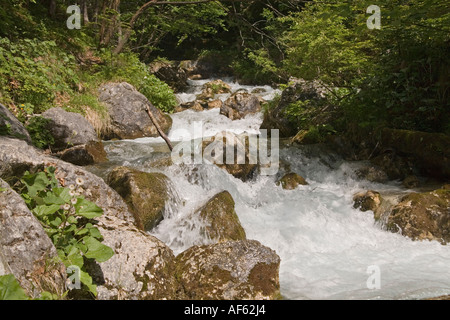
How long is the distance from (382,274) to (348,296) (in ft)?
2.60

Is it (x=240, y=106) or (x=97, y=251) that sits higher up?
(x=240, y=106)

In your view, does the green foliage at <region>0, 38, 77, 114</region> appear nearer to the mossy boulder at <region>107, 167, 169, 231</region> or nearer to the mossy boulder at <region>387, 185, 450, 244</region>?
the mossy boulder at <region>107, 167, 169, 231</region>

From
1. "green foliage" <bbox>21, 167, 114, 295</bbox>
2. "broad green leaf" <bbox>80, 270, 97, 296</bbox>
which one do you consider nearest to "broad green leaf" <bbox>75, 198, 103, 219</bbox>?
"green foliage" <bbox>21, 167, 114, 295</bbox>

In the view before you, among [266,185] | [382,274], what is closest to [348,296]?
[382,274]

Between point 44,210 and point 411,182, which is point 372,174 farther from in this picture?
point 44,210

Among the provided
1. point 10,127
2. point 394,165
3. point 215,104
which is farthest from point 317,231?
point 215,104

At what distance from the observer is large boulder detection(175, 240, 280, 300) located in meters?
2.99

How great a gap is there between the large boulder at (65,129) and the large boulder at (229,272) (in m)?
4.82

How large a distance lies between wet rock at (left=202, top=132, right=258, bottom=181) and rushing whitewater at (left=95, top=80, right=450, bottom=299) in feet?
0.75

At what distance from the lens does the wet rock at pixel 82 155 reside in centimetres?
633

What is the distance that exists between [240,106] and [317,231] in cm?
803

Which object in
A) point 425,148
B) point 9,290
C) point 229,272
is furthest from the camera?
point 425,148

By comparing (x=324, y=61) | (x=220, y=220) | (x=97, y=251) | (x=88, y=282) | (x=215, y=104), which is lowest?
(x=220, y=220)

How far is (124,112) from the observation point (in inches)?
378
